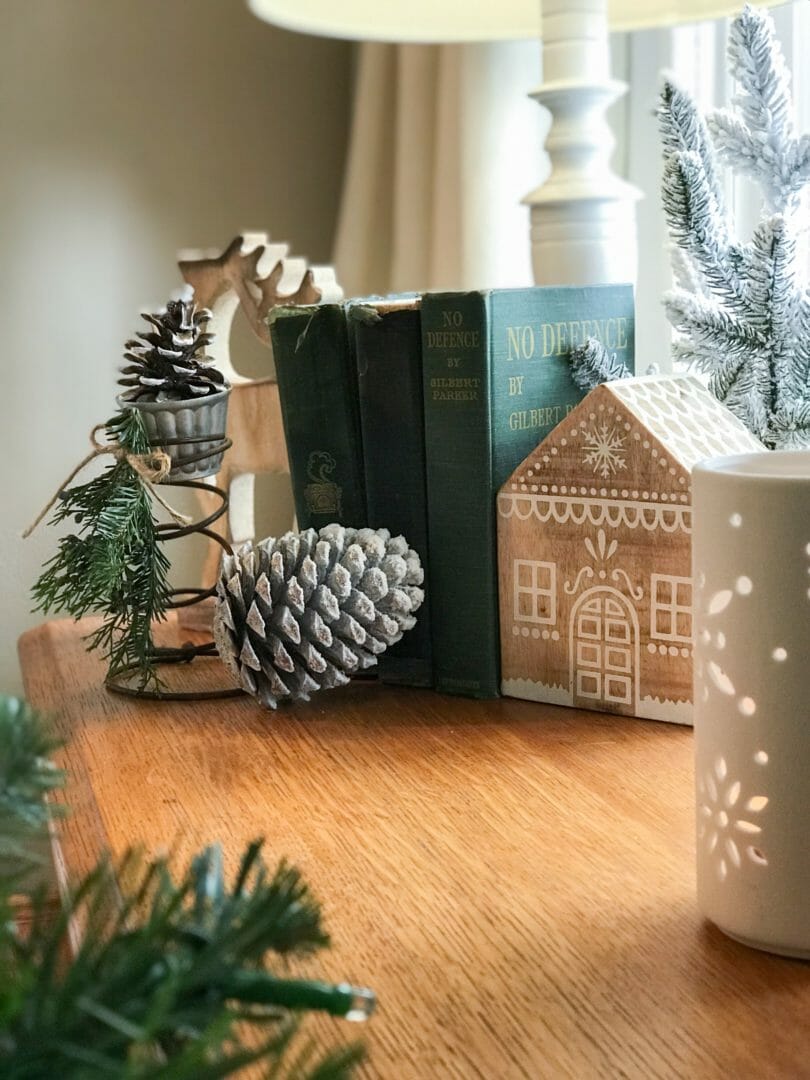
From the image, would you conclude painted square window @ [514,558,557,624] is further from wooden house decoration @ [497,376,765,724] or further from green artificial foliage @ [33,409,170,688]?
green artificial foliage @ [33,409,170,688]

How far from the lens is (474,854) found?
1.70ft

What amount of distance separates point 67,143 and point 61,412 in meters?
0.34

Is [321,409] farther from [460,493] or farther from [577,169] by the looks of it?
[577,169]

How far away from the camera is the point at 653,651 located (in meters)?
0.68

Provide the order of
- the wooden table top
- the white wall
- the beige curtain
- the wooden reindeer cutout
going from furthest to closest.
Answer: the white wall
the beige curtain
the wooden reindeer cutout
the wooden table top

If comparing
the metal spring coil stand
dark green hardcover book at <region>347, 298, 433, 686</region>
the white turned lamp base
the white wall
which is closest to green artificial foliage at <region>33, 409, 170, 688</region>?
the metal spring coil stand

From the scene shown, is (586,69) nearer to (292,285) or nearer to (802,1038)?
(292,285)

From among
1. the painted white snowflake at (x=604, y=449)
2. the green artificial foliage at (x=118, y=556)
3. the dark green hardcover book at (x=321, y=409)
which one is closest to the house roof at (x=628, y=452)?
the painted white snowflake at (x=604, y=449)

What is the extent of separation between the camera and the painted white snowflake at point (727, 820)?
42 centimetres

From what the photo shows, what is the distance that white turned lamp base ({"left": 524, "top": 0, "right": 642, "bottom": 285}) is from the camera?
0.95 m

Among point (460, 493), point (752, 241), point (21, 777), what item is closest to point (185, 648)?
point (460, 493)

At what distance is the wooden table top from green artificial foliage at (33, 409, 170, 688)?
2.2 inches

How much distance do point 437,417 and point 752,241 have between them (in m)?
0.21

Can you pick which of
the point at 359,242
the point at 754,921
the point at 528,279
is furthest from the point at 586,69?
the point at 754,921
